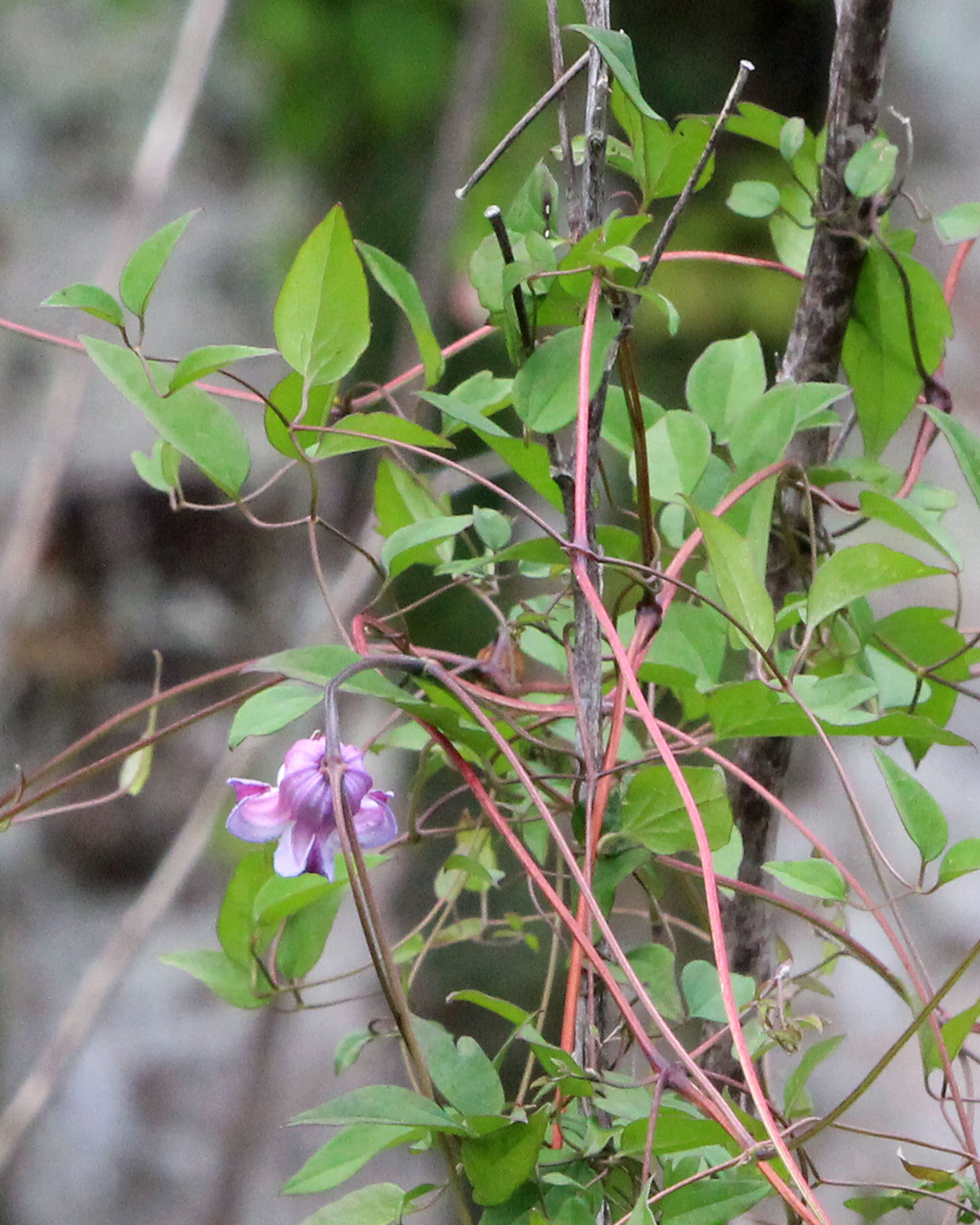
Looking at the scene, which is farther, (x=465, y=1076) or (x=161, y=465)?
(x=161, y=465)

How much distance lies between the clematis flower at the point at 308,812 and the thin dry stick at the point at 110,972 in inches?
18.3

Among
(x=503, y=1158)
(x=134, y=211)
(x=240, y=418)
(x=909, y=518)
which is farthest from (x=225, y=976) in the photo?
(x=240, y=418)

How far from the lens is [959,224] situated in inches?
14.4

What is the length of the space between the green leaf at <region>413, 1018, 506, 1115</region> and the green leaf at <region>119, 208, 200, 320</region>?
7.1 inches

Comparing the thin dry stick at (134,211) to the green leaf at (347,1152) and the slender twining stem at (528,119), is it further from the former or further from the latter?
the green leaf at (347,1152)

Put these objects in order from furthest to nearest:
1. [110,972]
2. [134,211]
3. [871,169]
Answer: [110,972]
[134,211]
[871,169]

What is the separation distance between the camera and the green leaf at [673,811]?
288 mm

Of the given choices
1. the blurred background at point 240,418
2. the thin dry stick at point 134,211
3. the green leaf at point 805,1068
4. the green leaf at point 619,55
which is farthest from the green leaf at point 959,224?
the blurred background at point 240,418

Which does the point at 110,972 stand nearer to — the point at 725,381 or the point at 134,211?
the point at 134,211

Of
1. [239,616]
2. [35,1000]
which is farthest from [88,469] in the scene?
[35,1000]

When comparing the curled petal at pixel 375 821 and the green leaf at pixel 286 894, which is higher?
the curled petal at pixel 375 821

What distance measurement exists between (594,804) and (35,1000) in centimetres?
119

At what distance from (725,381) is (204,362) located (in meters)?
0.18

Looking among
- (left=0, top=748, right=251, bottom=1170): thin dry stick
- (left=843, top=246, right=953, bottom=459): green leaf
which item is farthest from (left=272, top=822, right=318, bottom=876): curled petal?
(left=0, top=748, right=251, bottom=1170): thin dry stick
